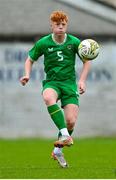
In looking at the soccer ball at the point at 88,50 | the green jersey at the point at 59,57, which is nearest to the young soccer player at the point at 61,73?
the green jersey at the point at 59,57

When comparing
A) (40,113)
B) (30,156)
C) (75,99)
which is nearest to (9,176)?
(75,99)

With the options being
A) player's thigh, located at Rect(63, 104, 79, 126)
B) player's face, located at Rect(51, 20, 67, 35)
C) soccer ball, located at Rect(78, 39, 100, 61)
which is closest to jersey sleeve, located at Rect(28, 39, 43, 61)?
player's face, located at Rect(51, 20, 67, 35)

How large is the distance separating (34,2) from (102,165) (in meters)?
17.4

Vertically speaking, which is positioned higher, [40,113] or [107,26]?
[107,26]

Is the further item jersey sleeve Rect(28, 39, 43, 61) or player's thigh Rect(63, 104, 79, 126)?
jersey sleeve Rect(28, 39, 43, 61)

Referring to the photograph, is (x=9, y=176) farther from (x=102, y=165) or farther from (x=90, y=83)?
(x=90, y=83)

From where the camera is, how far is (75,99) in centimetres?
1482

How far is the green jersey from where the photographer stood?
1474 cm

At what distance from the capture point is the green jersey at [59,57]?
14.7m

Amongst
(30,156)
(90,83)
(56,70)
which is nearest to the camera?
(56,70)

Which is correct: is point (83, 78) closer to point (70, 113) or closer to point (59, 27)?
point (70, 113)

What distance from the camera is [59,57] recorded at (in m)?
14.8

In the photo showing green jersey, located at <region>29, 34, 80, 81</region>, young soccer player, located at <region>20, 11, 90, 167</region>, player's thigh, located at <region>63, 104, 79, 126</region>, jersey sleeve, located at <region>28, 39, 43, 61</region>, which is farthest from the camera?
jersey sleeve, located at <region>28, 39, 43, 61</region>

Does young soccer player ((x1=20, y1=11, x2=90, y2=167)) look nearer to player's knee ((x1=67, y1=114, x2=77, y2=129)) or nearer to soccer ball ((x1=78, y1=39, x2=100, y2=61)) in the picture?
player's knee ((x1=67, y1=114, x2=77, y2=129))
